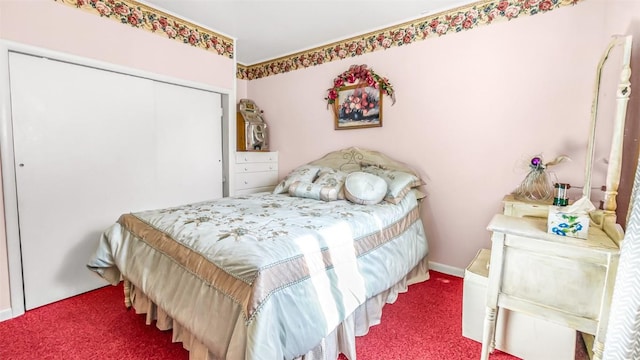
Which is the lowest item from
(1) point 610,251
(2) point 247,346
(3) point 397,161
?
(2) point 247,346

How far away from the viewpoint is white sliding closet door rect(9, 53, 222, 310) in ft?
6.79

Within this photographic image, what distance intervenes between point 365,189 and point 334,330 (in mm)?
1080

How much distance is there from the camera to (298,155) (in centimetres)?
365

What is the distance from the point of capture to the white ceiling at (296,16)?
8.04ft

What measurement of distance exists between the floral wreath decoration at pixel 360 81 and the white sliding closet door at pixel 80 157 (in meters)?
1.51

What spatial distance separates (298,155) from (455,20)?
6.90 ft

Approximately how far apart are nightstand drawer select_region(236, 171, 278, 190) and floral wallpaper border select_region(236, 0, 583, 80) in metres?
1.31

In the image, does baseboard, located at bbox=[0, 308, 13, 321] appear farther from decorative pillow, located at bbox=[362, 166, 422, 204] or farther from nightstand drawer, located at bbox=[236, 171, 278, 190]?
decorative pillow, located at bbox=[362, 166, 422, 204]

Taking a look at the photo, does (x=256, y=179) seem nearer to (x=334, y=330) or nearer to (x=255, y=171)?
(x=255, y=171)

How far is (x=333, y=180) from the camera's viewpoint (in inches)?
101

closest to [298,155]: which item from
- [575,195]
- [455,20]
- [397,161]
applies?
[397,161]

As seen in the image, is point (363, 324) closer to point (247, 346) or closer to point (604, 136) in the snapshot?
point (247, 346)

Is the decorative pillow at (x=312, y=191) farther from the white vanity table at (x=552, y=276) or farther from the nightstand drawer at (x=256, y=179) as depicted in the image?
the white vanity table at (x=552, y=276)

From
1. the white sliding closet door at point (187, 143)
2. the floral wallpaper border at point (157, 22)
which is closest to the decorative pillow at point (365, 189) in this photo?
the white sliding closet door at point (187, 143)
